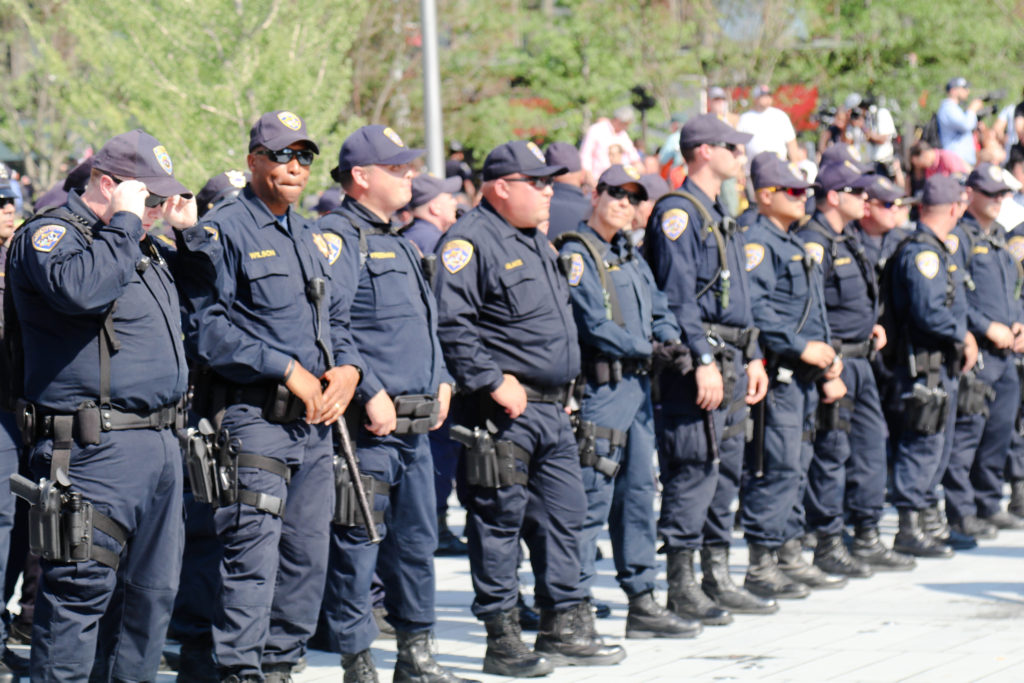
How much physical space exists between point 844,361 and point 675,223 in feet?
6.51

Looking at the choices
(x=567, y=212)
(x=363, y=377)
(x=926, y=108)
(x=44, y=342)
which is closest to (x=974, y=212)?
(x=567, y=212)

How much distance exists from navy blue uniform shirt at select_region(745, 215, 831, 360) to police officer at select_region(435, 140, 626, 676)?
180 cm

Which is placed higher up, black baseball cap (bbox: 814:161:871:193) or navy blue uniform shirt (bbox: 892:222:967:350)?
black baseball cap (bbox: 814:161:871:193)

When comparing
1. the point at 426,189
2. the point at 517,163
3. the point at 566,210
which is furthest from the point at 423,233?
the point at 517,163

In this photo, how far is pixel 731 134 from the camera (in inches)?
320

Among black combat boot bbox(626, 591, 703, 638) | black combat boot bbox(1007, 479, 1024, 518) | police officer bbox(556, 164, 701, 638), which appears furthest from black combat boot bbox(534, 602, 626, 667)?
black combat boot bbox(1007, 479, 1024, 518)

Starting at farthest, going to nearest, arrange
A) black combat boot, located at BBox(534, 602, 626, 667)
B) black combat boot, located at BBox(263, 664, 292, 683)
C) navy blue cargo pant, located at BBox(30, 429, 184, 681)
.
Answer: black combat boot, located at BBox(534, 602, 626, 667), black combat boot, located at BBox(263, 664, 292, 683), navy blue cargo pant, located at BBox(30, 429, 184, 681)

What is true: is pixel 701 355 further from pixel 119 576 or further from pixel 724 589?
pixel 119 576

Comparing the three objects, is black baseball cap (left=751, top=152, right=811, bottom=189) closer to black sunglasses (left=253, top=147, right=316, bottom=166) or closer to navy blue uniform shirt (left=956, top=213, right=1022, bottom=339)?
navy blue uniform shirt (left=956, top=213, right=1022, bottom=339)

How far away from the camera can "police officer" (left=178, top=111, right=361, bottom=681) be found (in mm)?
5746

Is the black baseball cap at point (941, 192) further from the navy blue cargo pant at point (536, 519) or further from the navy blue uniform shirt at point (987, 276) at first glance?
the navy blue cargo pant at point (536, 519)

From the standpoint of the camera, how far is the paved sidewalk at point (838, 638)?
6.83 metres

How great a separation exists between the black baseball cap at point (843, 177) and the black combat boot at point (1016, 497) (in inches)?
124

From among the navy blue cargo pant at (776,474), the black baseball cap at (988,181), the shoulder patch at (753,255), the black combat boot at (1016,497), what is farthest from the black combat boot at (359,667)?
the black combat boot at (1016,497)
